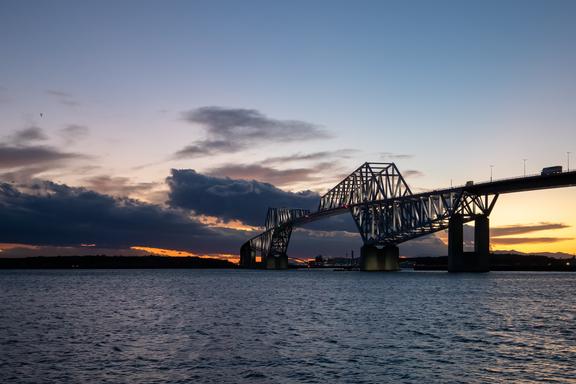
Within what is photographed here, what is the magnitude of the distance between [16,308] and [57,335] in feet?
85.8

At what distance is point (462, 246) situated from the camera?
136125 mm

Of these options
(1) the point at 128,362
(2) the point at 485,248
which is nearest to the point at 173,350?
(1) the point at 128,362

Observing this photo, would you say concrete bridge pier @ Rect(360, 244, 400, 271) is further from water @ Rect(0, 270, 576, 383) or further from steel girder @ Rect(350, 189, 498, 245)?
water @ Rect(0, 270, 576, 383)

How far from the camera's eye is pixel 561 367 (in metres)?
28.3

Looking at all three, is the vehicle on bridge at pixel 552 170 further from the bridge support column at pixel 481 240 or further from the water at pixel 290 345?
the water at pixel 290 345

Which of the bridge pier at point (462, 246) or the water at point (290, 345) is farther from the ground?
the bridge pier at point (462, 246)

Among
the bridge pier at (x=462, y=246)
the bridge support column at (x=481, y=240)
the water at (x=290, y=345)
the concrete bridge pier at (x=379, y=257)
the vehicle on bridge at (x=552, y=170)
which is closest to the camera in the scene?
the water at (x=290, y=345)

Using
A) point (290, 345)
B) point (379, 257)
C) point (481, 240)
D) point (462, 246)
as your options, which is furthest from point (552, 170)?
point (290, 345)

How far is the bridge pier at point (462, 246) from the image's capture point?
430 feet

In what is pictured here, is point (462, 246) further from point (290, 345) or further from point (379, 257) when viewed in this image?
point (290, 345)

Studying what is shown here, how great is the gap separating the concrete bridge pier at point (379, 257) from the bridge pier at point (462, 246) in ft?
115

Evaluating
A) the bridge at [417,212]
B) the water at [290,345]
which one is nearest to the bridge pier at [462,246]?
the bridge at [417,212]

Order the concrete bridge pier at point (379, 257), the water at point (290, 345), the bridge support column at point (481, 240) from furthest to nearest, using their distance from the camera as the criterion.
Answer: the concrete bridge pier at point (379, 257) → the bridge support column at point (481, 240) → the water at point (290, 345)

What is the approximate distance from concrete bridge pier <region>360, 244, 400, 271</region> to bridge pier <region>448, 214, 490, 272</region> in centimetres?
3501
